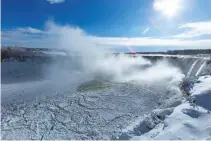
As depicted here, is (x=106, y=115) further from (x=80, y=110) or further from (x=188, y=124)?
(x=188, y=124)

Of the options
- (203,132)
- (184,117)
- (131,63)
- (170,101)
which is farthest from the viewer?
(131,63)

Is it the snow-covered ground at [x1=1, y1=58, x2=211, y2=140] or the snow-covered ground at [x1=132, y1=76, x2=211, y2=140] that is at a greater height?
the snow-covered ground at [x1=132, y1=76, x2=211, y2=140]

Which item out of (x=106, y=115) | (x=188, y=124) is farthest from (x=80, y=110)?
(x=188, y=124)

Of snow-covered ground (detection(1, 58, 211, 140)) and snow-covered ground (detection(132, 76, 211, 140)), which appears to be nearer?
snow-covered ground (detection(132, 76, 211, 140))

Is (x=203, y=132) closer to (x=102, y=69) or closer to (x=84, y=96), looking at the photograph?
(x=84, y=96)

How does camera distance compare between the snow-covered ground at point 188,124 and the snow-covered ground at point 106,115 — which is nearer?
the snow-covered ground at point 188,124

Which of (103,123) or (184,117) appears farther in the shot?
(103,123)

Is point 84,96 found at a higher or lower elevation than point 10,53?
lower

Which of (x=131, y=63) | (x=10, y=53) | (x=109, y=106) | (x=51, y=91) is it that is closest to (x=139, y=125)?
(x=109, y=106)

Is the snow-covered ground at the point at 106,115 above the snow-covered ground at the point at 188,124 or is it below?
below
